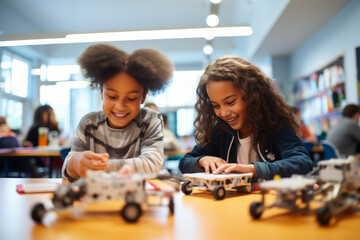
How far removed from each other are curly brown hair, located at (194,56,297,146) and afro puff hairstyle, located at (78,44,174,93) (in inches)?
7.7

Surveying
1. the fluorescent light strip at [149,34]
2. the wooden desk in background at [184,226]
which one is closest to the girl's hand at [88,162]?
the wooden desk in background at [184,226]

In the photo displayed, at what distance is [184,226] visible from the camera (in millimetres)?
511

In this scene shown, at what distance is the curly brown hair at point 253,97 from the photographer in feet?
3.61

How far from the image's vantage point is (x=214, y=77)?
1.08 meters

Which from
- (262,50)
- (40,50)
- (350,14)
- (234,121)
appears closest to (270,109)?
(234,121)

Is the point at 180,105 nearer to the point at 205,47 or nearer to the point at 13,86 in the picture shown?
the point at 205,47

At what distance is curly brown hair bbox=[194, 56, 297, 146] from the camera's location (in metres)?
1.10

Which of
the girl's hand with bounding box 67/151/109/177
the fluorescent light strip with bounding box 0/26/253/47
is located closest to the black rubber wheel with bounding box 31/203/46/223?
the girl's hand with bounding box 67/151/109/177

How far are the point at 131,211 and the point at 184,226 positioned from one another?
93 millimetres

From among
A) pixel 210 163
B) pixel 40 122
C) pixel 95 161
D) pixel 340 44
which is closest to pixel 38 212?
pixel 95 161

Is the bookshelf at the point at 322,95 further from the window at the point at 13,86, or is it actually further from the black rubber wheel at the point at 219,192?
the window at the point at 13,86

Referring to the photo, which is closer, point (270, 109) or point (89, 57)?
point (89, 57)

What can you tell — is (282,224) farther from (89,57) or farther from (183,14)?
(183,14)

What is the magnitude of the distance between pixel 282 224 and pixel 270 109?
73cm
